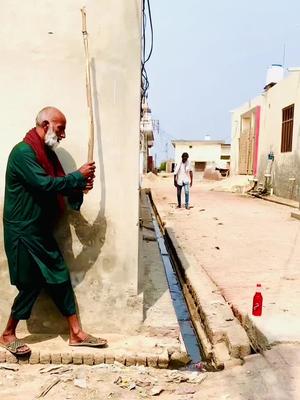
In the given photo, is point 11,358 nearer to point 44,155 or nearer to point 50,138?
point 44,155

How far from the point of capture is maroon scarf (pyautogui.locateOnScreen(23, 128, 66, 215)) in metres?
3.25

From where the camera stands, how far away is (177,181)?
13.0m

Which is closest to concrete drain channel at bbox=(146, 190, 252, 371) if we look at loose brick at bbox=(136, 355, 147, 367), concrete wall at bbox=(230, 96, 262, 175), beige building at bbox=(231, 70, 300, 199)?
loose brick at bbox=(136, 355, 147, 367)

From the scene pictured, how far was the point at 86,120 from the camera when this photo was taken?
355 centimetres

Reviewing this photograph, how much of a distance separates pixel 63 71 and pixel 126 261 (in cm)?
165

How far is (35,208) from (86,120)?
2.75ft

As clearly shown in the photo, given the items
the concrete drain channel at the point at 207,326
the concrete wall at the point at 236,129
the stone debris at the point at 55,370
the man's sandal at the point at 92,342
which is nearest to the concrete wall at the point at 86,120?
the man's sandal at the point at 92,342

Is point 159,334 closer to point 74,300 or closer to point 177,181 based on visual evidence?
point 74,300

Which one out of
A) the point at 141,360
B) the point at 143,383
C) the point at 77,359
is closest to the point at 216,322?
the point at 141,360

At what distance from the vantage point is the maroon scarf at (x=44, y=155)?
10.7ft

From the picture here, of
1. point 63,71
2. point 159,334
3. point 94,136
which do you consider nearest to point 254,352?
point 159,334

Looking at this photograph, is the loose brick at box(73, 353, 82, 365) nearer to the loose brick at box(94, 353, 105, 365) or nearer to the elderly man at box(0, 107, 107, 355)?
the loose brick at box(94, 353, 105, 365)

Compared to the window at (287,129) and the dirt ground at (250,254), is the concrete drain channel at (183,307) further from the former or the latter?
the window at (287,129)

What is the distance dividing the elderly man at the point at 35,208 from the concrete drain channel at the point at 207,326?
147 centimetres
